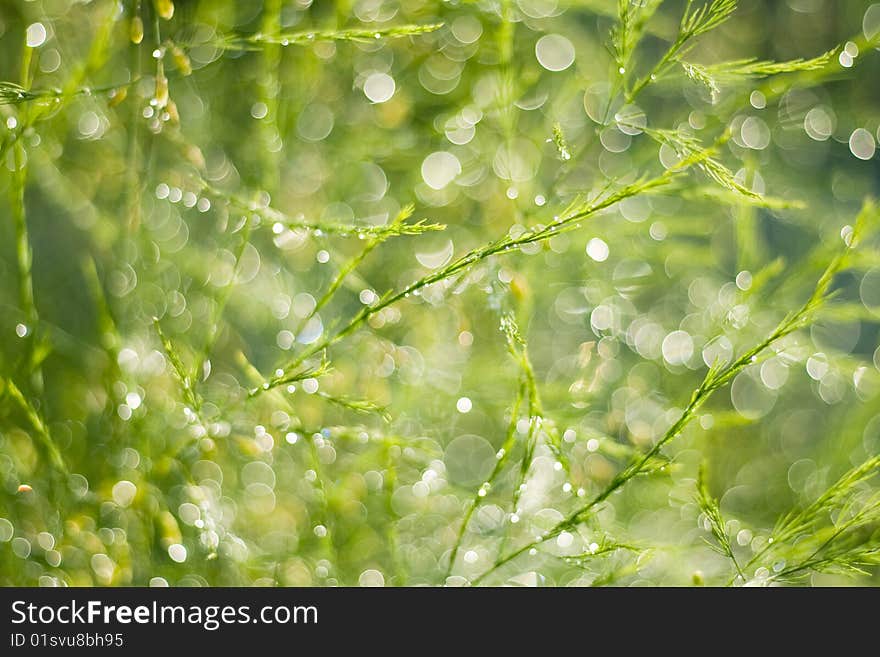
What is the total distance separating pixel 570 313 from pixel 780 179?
0.20 m

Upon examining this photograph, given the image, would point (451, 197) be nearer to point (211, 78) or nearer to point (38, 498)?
point (211, 78)

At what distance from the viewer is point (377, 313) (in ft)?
1.18

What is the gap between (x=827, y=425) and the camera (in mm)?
585

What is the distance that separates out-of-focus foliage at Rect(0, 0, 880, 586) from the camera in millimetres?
377

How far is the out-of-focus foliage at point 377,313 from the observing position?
0.38 metres
